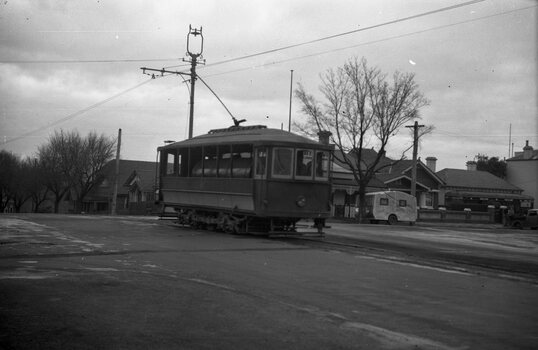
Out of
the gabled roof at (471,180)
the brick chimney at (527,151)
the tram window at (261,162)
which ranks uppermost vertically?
the brick chimney at (527,151)

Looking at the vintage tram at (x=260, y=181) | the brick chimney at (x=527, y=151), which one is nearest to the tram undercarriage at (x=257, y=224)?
the vintage tram at (x=260, y=181)

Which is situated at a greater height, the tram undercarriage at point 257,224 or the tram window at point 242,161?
the tram window at point 242,161

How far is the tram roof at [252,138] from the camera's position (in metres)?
18.2

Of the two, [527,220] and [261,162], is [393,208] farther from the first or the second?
[261,162]

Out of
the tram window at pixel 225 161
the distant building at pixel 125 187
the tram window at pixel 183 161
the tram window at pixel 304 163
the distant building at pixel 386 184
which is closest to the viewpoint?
the tram window at pixel 304 163

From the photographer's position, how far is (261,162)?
1822 cm

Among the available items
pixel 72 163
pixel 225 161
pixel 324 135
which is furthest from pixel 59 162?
pixel 225 161

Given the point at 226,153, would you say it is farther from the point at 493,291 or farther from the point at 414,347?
the point at 414,347

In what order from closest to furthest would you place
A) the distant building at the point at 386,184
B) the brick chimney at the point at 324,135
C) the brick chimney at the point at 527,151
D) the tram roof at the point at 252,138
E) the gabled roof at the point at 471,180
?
the tram roof at the point at 252,138 < the brick chimney at the point at 324,135 < the distant building at the point at 386,184 < the gabled roof at the point at 471,180 < the brick chimney at the point at 527,151

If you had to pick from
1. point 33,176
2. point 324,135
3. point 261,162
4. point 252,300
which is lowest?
point 252,300

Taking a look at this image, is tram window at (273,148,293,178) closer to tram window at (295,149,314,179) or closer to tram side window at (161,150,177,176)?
tram window at (295,149,314,179)

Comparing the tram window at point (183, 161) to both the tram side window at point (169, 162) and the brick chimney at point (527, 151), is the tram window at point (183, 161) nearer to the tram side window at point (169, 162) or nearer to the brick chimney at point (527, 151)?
the tram side window at point (169, 162)

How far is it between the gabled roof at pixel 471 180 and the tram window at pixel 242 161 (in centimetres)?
5010

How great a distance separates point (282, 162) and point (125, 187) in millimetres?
52627
